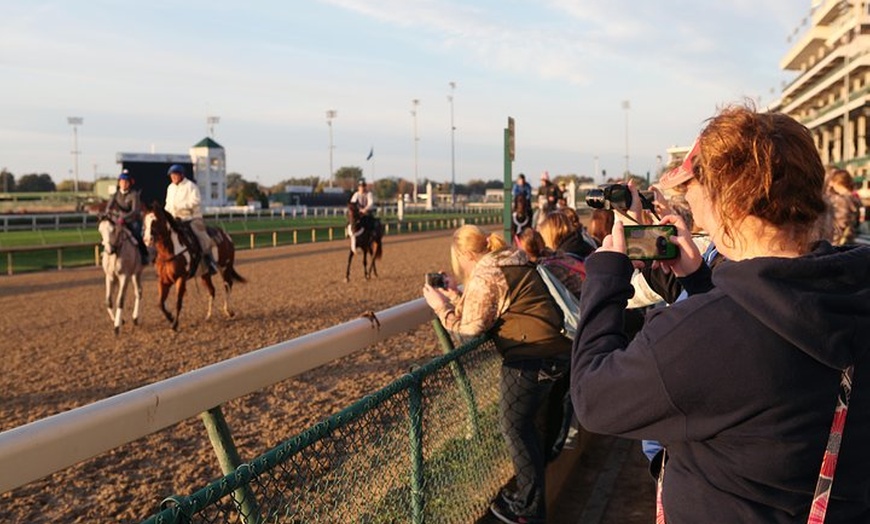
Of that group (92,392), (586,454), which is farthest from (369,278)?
(586,454)

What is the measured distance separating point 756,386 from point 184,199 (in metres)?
11.2

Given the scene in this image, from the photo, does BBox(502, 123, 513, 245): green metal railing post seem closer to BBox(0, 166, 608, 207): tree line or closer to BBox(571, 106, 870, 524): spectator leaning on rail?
BBox(571, 106, 870, 524): spectator leaning on rail

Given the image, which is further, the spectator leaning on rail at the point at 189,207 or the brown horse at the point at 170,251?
the spectator leaning on rail at the point at 189,207

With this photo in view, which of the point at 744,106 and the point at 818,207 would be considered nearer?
the point at 818,207

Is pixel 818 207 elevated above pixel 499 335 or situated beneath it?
elevated above

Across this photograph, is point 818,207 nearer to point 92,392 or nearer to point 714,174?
point 714,174

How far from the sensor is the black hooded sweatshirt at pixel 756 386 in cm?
137

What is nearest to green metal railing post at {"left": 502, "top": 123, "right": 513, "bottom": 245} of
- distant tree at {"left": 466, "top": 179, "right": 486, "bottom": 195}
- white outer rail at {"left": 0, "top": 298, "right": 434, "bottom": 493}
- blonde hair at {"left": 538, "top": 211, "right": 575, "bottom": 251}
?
blonde hair at {"left": 538, "top": 211, "right": 575, "bottom": 251}

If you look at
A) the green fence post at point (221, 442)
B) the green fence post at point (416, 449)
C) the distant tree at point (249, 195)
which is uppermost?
the distant tree at point (249, 195)

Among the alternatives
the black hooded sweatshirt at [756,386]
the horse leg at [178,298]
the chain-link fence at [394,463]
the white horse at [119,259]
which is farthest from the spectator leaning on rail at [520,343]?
the white horse at [119,259]

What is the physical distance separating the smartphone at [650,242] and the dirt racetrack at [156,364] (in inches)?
129

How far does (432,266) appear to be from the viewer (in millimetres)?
19281

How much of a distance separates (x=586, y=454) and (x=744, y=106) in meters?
3.89

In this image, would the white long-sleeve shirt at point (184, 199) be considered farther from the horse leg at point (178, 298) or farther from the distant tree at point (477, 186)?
the distant tree at point (477, 186)
